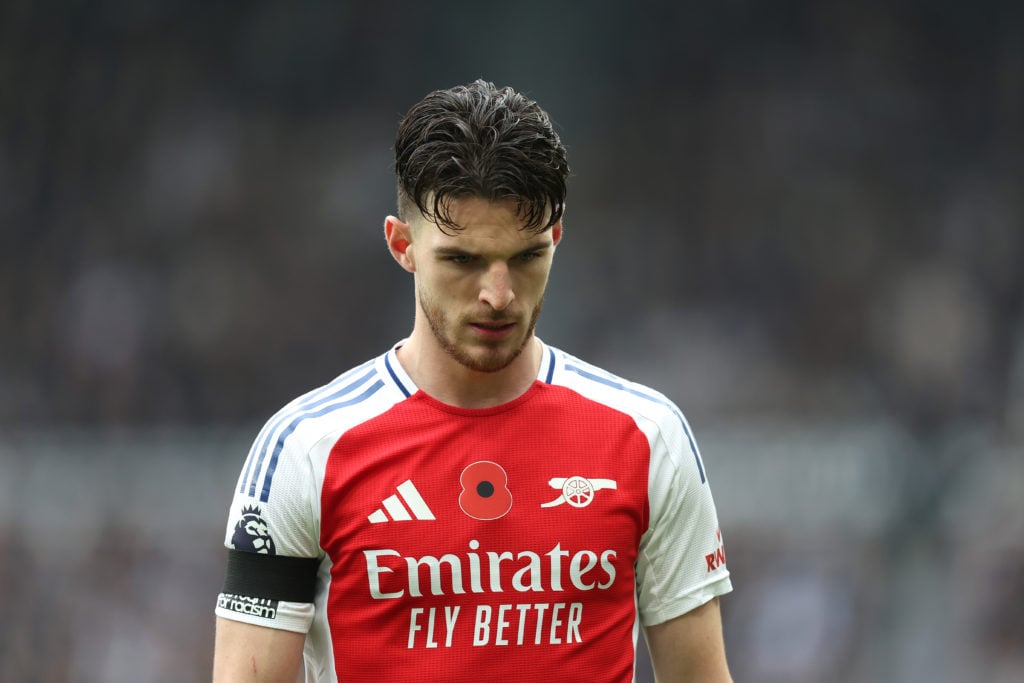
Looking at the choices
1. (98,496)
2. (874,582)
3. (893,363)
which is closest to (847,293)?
(893,363)

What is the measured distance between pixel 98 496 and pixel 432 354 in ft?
18.1

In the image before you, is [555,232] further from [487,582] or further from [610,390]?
[487,582]

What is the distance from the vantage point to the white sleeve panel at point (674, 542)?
269 cm

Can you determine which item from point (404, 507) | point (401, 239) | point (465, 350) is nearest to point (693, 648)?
point (404, 507)

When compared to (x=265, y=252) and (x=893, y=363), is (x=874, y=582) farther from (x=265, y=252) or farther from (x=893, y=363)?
(x=265, y=252)

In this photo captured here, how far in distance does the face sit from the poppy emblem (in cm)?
21

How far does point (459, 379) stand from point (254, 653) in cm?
66

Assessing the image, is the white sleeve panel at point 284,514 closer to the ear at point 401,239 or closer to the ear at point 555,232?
the ear at point 401,239

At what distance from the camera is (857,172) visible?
9250 millimetres

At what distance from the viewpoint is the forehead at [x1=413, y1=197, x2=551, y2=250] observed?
2.49 meters

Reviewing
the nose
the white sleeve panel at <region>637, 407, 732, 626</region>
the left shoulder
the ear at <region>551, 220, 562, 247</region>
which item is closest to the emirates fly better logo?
the white sleeve panel at <region>637, 407, 732, 626</region>

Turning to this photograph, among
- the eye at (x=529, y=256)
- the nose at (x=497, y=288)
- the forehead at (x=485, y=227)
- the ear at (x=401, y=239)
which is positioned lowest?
the nose at (x=497, y=288)

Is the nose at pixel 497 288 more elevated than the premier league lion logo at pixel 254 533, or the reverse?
the nose at pixel 497 288

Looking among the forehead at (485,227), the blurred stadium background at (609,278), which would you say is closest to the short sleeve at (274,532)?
the forehead at (485,227)
